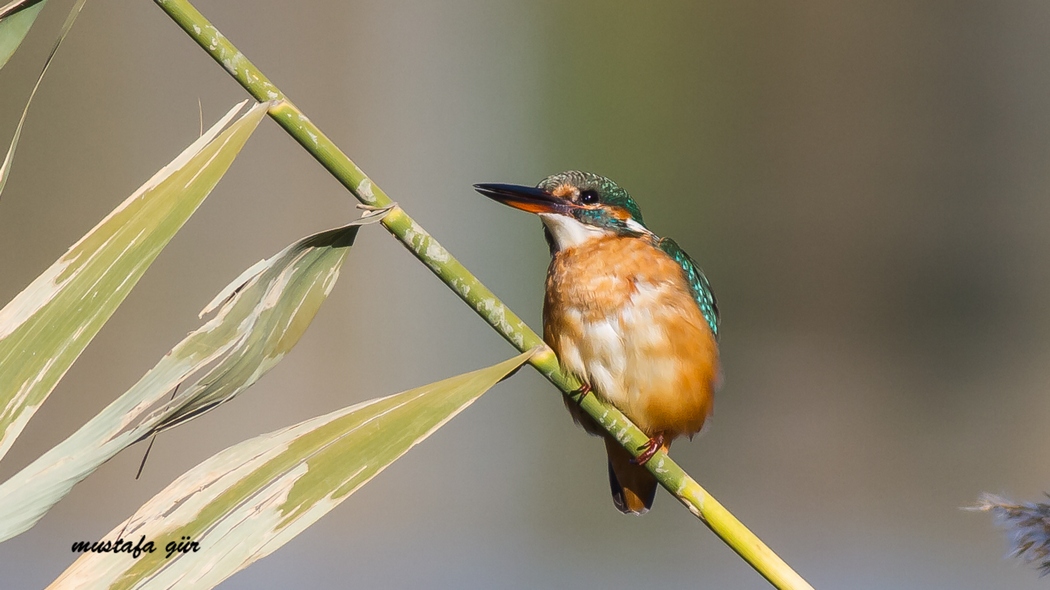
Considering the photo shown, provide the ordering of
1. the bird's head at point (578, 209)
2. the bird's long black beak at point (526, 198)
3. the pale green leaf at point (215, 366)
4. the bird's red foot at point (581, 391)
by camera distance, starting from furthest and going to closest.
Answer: the bird's head at point (578, 209) < the bird's long black beak at point (526, 198) < the bird's red foot at point (581, 391) < the pale green leaf at point (215, 366)

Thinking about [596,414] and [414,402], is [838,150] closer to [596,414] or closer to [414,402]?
[596,414]

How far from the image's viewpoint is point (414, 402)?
458 mm

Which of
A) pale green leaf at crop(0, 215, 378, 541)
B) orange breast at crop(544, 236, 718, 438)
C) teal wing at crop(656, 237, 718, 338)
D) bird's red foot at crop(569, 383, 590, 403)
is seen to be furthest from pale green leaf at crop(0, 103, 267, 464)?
teal wing at crop(656, 237, 718, 338)

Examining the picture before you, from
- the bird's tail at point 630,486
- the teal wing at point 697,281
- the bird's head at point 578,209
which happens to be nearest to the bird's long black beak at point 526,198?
A: the bird's head at point 578,209

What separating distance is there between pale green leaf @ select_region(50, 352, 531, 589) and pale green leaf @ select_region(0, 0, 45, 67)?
263 mm

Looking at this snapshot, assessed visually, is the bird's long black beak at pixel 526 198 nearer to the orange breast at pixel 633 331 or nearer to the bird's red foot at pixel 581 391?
the orange breast at pixel 633 331

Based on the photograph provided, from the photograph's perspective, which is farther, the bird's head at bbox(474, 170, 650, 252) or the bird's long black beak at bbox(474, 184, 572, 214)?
the bird's head at bbox(474, 170, 650, 252)

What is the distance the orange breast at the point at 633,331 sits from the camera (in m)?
0.82

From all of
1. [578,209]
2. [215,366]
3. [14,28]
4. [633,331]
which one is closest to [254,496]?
[215,366]

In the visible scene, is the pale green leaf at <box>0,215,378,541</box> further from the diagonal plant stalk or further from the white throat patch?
the white throat patch

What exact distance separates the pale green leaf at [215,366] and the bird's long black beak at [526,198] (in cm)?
31

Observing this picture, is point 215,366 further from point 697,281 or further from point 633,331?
point 697,281

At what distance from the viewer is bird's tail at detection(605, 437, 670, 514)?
38.1 inches

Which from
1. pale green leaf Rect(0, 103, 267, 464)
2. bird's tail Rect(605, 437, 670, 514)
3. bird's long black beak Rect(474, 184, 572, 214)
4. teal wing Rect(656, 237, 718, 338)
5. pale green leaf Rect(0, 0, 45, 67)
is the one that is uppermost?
pale green leaf Rect(0, 0, 45, 67)
